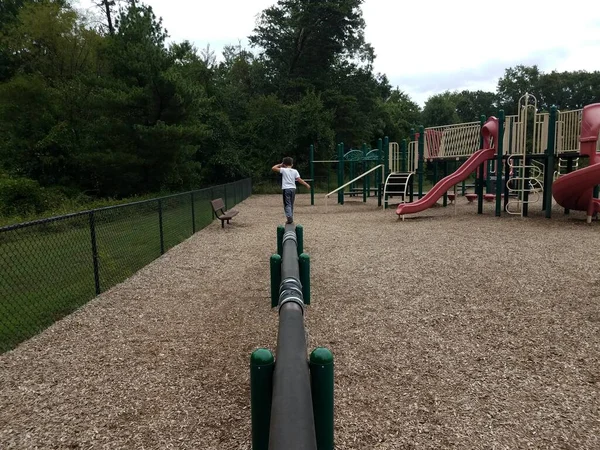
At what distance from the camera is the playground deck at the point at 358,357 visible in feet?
8.86

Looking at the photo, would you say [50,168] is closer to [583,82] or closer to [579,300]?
[579,300]

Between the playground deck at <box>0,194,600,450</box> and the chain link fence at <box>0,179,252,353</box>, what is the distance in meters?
0.40

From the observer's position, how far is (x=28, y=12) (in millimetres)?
25234

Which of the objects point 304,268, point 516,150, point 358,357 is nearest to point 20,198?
point 304,268

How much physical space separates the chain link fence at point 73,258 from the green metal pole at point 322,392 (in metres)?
3.48

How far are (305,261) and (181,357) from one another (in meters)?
1.64

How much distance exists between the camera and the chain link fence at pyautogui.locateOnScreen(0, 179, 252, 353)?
5.16 m

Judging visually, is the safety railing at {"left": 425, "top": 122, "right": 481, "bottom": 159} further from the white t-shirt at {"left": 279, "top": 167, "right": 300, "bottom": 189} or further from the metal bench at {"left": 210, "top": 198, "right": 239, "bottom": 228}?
the metal bench at {"left": 210, "top": 198, "right": 239, "bottom": 228}

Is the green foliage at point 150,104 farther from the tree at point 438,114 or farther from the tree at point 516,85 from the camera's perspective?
the tree at point 516,85

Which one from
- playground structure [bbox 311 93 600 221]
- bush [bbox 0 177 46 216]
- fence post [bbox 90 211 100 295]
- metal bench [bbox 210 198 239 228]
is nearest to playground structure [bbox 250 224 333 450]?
fence post [bbox 90 211 100 295]

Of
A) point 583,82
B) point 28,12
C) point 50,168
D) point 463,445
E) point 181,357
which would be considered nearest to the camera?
point 463,445

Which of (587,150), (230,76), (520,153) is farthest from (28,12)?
(587,150)

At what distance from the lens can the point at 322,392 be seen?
2.19 m

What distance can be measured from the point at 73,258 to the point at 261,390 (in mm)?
6749
